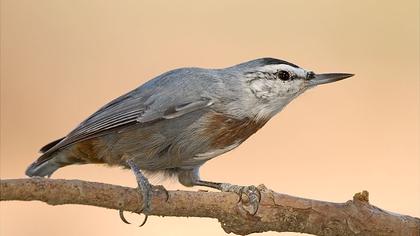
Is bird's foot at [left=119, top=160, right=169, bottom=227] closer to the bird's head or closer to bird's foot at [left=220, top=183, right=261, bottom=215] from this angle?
bird's foot at [left=220, top=183, right=261, bottom=215]

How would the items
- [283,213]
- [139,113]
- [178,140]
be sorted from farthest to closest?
[139,113]
[178,140]
[283,213]

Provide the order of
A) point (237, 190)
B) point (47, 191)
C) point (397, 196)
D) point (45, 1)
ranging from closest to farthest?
point (47, 191) < point (237, 190) < point (397, 196) < point (45, 1)

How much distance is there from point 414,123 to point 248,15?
49.8 inches

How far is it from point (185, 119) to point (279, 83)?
45cm

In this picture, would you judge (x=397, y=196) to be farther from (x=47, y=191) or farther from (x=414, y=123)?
(x=47, y=191)

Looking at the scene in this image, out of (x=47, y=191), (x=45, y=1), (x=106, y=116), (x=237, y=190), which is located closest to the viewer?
(x=47, y=191)

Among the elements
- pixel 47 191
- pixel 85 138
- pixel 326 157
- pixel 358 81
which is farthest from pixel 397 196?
pixel 47 191

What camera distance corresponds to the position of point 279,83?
392 cm

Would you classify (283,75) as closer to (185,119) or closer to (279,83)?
(279,83)

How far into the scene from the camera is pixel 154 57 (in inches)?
217

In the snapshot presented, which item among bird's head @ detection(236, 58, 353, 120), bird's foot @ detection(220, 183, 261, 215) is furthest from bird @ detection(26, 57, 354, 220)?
bird's foot @ detection(220, 183, 261, 215)

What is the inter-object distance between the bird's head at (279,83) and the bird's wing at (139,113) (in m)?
0.24

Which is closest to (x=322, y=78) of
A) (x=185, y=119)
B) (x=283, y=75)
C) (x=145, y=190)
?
(x=283, y=75)

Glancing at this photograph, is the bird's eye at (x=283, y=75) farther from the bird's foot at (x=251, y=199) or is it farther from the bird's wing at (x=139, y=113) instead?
the bird's foot at (x=251, y=199)
